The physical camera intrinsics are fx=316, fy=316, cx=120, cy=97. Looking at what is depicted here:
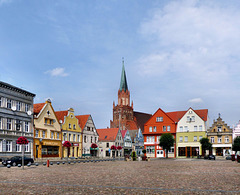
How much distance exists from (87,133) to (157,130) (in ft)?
62.5

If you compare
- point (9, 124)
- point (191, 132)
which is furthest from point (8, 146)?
point (191, 132)

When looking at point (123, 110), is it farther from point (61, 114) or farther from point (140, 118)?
point (61, 114)

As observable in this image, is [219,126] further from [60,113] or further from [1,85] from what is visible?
[1,85]

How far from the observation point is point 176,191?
41.5ft

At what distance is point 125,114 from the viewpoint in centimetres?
16038

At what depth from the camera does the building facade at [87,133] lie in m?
79.3

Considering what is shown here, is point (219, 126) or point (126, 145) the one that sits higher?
point (219, 126)

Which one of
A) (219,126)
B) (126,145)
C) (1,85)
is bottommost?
(126,145)

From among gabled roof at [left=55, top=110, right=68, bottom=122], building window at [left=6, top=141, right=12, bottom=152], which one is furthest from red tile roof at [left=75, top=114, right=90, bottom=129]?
building window at [left=6, top=141, right=12, bottom=152]

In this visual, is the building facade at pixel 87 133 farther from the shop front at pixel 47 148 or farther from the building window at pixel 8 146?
the building window at pixel 8 146

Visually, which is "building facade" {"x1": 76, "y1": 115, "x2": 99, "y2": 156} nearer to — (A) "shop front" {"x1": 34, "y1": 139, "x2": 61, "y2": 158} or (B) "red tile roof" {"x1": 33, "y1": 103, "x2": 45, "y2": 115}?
(A) "shop front" {"x1": 34, "y1": 139, "x2": 61, "y2": 158}

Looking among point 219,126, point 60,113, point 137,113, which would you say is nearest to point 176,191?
point 60,113

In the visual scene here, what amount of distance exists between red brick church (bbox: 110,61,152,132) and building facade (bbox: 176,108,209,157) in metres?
73.2

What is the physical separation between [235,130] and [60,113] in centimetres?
4258
